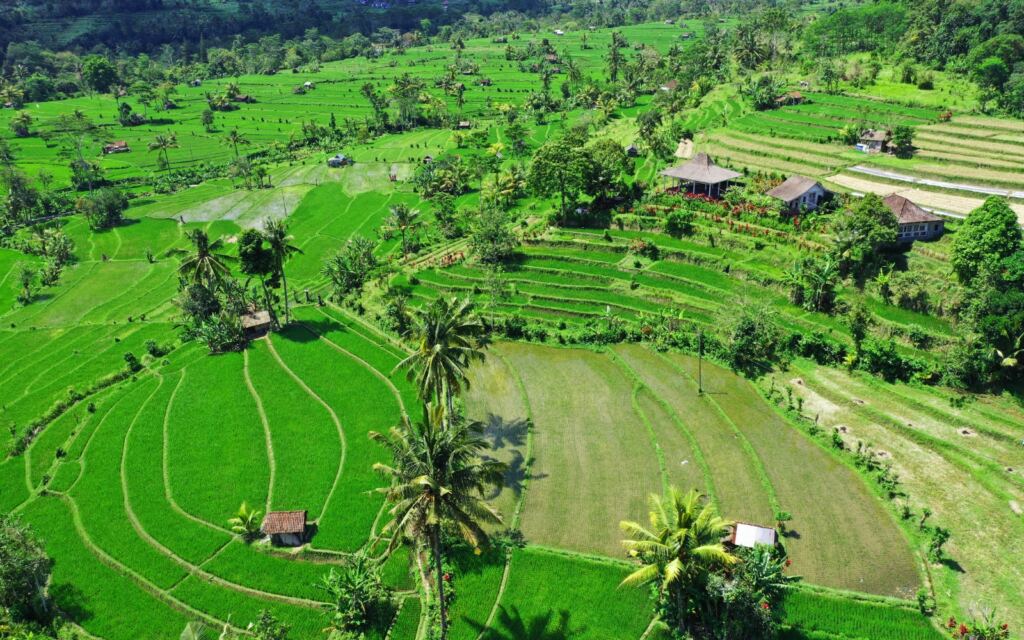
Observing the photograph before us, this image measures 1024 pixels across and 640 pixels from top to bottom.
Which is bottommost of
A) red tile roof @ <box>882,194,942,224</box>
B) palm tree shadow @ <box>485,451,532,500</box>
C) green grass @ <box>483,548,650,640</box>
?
green grass @ <box>483,548,650,640</box>

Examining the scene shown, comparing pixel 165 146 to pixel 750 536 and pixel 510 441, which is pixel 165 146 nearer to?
pixel 510 441

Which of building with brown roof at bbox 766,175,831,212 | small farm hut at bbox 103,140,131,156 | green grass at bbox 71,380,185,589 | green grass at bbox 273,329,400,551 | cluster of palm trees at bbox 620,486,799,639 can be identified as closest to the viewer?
cluster of palm trees at bbox 620,486,799,639

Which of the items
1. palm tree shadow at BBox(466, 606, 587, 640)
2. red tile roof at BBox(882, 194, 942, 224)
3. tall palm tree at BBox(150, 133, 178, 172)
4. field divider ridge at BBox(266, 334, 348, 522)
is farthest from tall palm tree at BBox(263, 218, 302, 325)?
tall palm tree at BBox(150, 133, 178, 172)

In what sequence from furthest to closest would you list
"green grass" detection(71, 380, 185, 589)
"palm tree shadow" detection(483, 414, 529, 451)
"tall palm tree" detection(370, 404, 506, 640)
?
"palm tree shadow" detection(483, 414, 529, 451) < "green grass" detection(71, 380, 185, 589) < "tall palm tree" detection(370, 404, 506, 640)

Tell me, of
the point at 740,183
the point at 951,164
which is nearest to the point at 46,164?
the point at 740,183

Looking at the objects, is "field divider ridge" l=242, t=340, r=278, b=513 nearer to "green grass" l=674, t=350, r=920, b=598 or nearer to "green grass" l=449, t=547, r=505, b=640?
"green grass" l=449, t=547, r=505, b=640

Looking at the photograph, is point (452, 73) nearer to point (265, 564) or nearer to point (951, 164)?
point (951, 164)

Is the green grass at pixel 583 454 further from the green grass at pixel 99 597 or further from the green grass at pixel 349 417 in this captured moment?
the green grass at pixel 99 597
